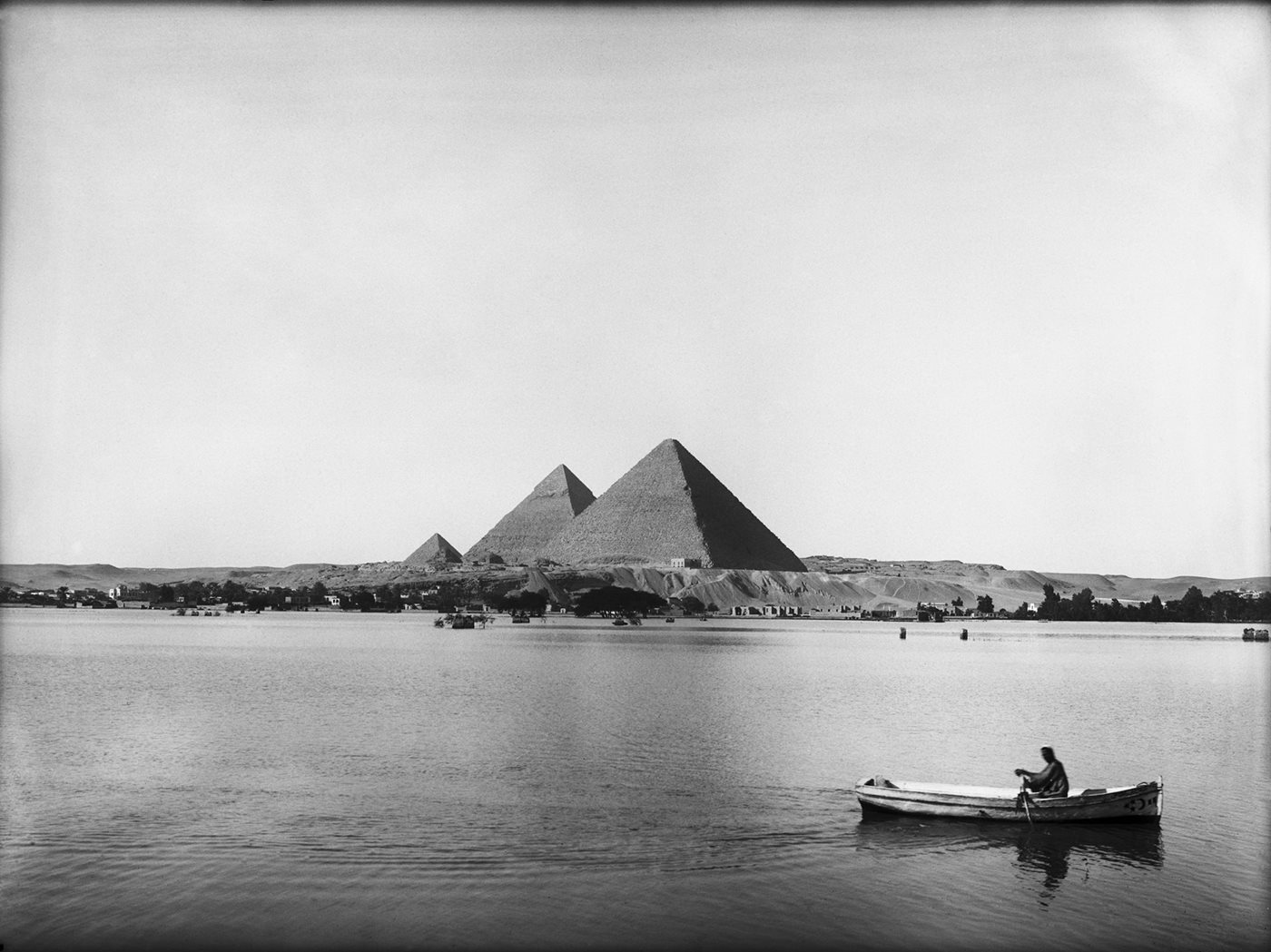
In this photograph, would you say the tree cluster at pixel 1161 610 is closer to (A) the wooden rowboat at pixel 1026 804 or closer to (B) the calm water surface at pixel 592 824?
(B) the calm water surface at pixel 592 824

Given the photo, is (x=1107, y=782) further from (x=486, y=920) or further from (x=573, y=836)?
(x=486, y=920)

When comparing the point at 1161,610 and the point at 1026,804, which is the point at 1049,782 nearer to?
the point at 1026,804

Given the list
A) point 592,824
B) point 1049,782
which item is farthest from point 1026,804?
point 592,824

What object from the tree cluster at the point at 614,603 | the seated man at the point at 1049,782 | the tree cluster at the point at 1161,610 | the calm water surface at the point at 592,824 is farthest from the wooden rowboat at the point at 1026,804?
the tree cluster at the point at 1161,610

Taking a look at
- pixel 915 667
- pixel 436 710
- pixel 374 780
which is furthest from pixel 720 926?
pixel 915 667

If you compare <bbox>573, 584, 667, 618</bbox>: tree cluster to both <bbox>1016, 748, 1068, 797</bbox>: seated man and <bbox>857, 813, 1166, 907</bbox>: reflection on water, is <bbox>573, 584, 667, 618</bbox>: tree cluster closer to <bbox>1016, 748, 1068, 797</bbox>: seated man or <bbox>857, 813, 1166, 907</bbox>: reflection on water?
<bbox>1016, 748, 1068, 797</bbox>: seated man

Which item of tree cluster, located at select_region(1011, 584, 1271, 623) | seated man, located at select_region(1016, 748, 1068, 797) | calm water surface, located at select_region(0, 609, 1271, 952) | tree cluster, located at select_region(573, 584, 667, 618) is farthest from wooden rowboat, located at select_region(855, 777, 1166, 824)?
tree cluster, located at select_region(1011, 584, 1271, 623)
